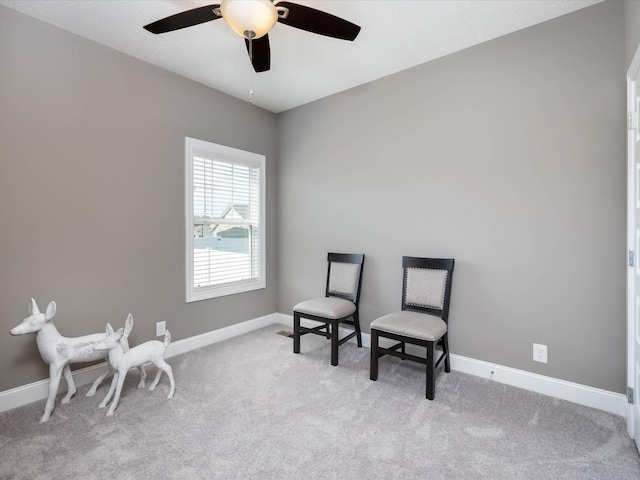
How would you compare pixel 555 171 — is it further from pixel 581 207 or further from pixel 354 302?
pixel 354 302

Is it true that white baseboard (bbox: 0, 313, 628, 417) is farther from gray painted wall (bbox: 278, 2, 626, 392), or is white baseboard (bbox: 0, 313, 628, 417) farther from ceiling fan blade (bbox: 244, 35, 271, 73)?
ceiling fan blade (bbox: 244, 35, 271, 73)

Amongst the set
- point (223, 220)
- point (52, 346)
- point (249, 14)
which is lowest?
point (52, 346)

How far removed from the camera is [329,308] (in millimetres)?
2951

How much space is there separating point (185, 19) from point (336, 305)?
236 centimetres

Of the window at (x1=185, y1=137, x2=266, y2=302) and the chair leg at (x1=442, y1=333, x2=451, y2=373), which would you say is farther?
the window at (x1=185, y1=137, x2=266, y2=302)

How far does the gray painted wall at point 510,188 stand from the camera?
7.10 ft

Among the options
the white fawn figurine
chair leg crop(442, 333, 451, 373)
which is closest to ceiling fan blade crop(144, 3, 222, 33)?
the white fawn figurine

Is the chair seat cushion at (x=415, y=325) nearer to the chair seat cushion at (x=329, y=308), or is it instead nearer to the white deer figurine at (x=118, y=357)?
the chair seat cushion at (x=329, y=308)

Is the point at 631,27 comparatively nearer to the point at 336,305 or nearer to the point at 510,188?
the point at 510,188

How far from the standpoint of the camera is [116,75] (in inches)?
105

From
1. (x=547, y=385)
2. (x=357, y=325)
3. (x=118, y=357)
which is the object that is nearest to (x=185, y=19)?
(x=118, y=357)

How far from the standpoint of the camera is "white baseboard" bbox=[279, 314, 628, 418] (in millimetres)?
2131

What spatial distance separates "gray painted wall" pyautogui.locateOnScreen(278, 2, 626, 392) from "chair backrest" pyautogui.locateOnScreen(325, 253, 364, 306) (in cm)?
13

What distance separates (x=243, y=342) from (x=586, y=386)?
2896mm
